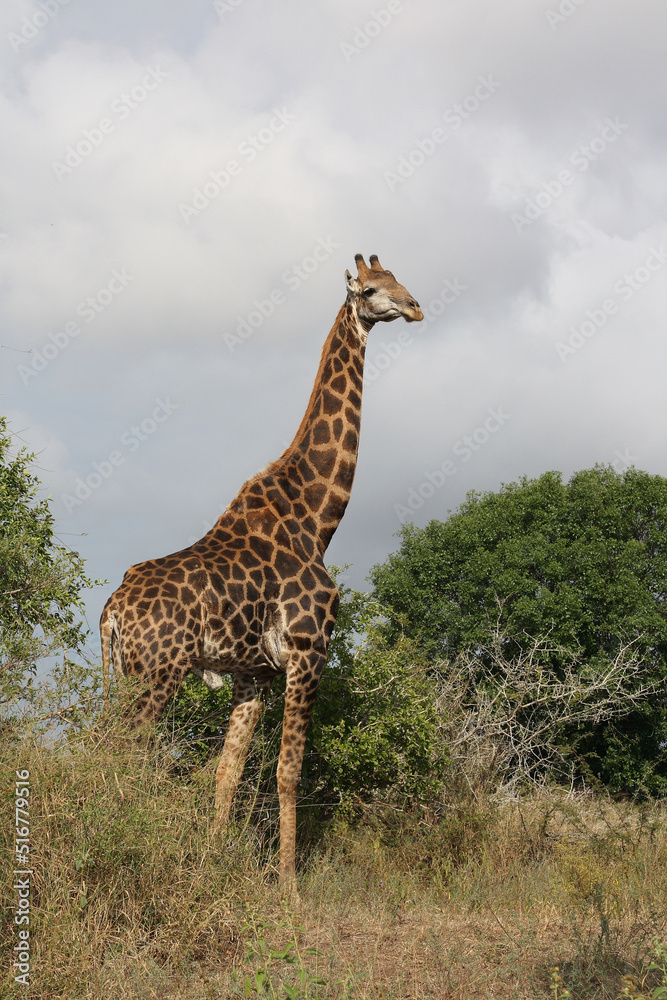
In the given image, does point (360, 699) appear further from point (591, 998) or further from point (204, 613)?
point (591, 998)

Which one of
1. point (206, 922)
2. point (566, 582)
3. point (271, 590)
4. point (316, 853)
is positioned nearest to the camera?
point (206, 922)

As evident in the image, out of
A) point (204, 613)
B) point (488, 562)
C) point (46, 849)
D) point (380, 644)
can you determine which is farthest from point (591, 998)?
point (488, 562)

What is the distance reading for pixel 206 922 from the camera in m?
6.06

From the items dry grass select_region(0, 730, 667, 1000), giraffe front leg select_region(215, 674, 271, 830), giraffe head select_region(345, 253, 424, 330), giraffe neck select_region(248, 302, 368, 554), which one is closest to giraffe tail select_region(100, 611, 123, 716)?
dry grass select_region(0, 730, 667, 1000)

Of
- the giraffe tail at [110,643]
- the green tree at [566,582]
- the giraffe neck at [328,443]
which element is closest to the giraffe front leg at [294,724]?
the giraffe neck at [328,443]

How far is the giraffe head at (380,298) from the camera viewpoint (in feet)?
31.0

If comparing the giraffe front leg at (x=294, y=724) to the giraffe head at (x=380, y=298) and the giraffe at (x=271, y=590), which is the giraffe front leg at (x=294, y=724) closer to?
the giraffe at (x=271, y=590)

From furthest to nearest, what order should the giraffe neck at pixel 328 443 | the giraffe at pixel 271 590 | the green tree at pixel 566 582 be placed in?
the green tree at pixel 566 582
the giraffe neck at pixel 328 443
the giraffe at pixel 271 590

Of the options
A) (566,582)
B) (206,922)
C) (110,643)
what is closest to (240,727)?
(110,643)

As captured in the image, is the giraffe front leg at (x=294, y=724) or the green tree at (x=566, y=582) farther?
the green tree at (x=566, y=582)

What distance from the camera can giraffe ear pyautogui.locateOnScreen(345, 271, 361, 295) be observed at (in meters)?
9.47

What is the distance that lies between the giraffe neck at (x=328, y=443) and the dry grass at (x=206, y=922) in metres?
2.85

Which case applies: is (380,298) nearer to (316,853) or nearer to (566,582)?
(316,853)

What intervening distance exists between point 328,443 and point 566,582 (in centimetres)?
1609
